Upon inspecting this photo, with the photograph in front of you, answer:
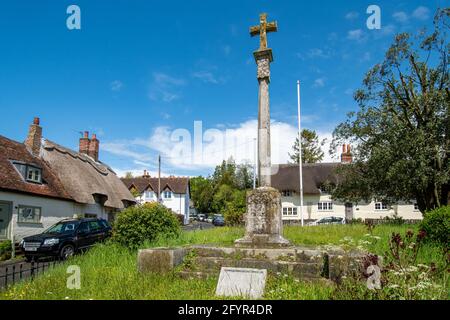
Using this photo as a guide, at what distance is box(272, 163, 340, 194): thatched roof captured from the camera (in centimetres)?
4012

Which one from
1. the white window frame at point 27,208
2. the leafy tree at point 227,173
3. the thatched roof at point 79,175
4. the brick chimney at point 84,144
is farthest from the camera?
the leafy tree at point 227,173

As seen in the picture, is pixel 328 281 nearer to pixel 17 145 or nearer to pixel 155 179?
pixel 17 145

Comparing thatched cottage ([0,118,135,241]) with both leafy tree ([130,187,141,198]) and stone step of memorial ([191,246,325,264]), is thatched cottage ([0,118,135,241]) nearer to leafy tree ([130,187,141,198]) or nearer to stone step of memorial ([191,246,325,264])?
stone step of memorial ([191,246,325,264])

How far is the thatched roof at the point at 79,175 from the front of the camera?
2273 centimetres

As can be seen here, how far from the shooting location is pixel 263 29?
33.1 feet

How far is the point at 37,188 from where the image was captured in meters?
19.1

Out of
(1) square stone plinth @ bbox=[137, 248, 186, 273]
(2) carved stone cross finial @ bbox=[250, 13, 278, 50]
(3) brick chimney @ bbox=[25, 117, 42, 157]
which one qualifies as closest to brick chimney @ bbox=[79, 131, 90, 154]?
(3) brick chimney @ bbox=[25, 117, 42, 157]

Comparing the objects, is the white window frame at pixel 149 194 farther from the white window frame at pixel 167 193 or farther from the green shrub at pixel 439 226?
the green shrub at pixel 439 226

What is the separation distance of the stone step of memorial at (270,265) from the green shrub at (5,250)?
1236cm

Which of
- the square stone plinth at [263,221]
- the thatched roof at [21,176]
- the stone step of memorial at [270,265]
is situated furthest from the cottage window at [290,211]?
the stone step of memorial at [270,265]

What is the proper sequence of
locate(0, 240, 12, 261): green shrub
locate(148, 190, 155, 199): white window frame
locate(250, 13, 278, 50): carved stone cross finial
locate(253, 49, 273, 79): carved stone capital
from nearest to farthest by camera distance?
locate(253, 49, 273, 79): carved stone capital < locate(250, 13, 278, 50): carved stone cross finial < locate(0, 240, 12, 261): green shrub < locate(148, 190, 155, 199): white window frame

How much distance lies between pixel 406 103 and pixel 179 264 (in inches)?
762

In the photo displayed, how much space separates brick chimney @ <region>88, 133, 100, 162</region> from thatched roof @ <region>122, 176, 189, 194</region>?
21.0 m
